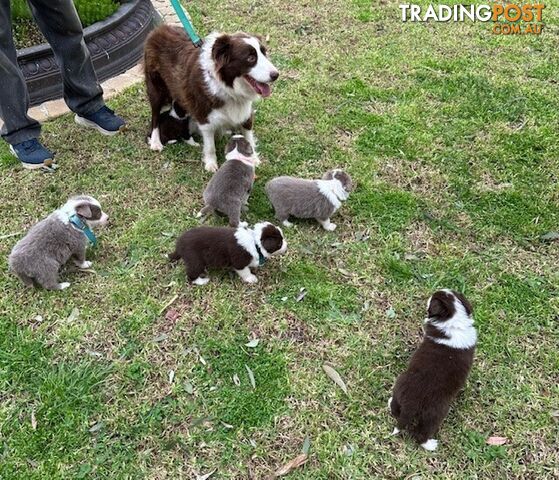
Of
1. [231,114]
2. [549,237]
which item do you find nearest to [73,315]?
[231,114]

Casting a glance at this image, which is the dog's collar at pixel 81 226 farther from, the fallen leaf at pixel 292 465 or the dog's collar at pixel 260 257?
the fallen leaf at pixel 292 465

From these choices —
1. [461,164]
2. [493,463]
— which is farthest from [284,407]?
[461,164]

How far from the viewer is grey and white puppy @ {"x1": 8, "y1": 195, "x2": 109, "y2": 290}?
11.1 feet

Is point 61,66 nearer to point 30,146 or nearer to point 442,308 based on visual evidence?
point 30,146

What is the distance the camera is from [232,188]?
150 inches

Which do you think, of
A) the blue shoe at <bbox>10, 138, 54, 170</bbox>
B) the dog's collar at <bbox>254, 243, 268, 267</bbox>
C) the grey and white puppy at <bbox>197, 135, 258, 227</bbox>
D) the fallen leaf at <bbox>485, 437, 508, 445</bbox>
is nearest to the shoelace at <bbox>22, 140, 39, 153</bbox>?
the blue shoe at <bbox>10, 138, 54, 170</bbox>

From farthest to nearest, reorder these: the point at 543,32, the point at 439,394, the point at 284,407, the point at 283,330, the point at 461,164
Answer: the point at 543,32
the point at 461,164
the point at 283,330
the point at 284,407
the point at 439,394

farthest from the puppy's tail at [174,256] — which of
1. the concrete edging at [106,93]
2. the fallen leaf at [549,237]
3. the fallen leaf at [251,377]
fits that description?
the fallen leaf at [549,237]

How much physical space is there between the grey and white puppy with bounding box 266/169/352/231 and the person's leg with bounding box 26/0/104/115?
2124 millimetres

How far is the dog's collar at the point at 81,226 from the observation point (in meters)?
3.54

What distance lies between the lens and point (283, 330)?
3293 millimetres

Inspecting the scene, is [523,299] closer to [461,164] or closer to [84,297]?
[461,164]

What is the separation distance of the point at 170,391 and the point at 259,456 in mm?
648

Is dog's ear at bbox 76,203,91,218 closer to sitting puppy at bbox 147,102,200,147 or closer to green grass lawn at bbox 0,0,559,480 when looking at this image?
green grass lawn at bbox 0,0,559,480
